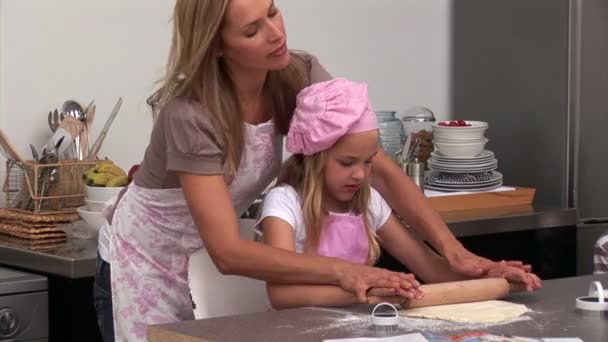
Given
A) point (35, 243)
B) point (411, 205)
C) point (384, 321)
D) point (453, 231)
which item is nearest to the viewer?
point (384, 321)

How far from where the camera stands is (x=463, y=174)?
11.1 ft

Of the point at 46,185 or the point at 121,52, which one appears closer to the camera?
the point at 46,185

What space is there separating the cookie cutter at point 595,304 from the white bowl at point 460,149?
1.46 m

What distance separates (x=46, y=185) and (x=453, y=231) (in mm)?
1084

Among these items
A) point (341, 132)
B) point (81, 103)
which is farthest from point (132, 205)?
point (81, 103)

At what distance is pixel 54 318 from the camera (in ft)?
8.64

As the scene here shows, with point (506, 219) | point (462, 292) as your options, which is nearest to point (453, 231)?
point (506, 219)

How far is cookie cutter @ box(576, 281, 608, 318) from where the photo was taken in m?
1.87

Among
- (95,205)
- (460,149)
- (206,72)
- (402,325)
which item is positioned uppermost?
(206,72)

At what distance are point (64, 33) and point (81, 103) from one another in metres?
0.19

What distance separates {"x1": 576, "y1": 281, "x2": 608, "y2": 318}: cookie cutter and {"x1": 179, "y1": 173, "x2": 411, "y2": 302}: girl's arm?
351mm

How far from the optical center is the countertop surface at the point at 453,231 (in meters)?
2.50

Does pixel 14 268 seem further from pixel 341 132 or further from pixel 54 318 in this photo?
pixel 341 132

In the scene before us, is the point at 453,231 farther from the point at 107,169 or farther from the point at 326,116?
the point at 326,116
